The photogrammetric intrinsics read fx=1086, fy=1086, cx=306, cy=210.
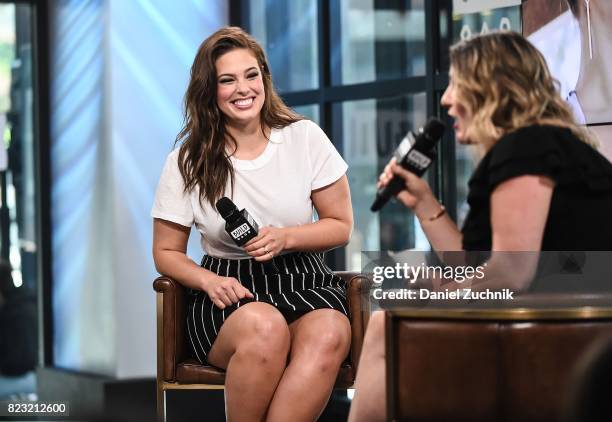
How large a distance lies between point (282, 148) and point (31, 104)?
2.92m

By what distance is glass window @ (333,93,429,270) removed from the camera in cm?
463

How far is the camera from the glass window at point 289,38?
201 inches

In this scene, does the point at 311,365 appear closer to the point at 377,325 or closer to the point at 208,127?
the point at 377,325

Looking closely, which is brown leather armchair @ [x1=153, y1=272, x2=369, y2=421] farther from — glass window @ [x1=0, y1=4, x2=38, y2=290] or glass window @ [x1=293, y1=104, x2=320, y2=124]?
glass window @ [x1=0, y1=4, x2=38, y2=290]

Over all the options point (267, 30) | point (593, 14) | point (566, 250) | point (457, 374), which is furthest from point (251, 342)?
point (267, 30)

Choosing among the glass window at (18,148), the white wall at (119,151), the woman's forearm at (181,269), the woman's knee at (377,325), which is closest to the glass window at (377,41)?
the white wall at (119,151)

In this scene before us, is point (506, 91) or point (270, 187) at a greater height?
point (506, 91)

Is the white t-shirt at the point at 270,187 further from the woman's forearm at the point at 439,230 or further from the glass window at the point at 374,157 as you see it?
the glass window at the point at 374,157

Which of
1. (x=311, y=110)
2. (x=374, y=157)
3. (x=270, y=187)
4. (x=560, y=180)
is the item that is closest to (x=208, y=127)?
(x=270, y=187)

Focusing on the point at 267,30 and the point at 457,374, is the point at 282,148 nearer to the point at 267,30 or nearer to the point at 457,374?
the point at 457,374

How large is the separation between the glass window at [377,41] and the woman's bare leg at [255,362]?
1867 millimetres

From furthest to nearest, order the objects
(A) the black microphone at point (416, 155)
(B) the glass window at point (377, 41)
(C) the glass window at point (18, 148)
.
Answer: (C) the glass window at point (18, 148)
(B) the glass window at point (377, 41)
(A) the black microphone at point (416, 155)

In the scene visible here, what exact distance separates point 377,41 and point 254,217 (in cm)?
184

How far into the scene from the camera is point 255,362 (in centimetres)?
292
